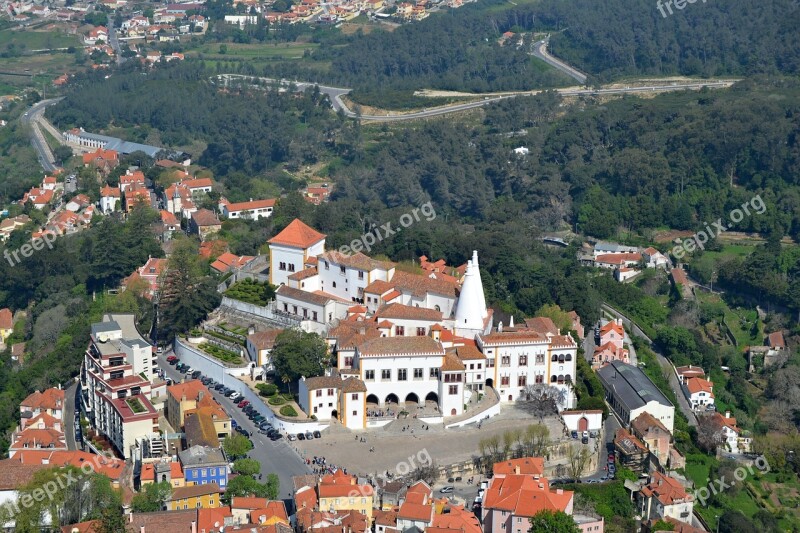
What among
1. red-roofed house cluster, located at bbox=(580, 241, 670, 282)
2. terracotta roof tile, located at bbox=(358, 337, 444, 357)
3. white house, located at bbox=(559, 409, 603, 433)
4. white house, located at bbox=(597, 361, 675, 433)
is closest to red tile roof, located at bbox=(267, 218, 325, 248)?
terracotta roof tile, located at bbox=(358, 337, 444, 357)

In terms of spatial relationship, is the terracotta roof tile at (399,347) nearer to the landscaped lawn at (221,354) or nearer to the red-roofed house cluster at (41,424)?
the landscaped lawn at (221,354)

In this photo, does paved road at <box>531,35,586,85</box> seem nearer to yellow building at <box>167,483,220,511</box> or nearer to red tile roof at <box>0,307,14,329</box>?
red tile roof at <box>0,307,14,329</box>

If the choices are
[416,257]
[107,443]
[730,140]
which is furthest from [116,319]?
[730,140]

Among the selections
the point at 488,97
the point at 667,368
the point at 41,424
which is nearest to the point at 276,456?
the point at 41,424

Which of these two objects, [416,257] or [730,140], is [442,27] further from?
[416,257]

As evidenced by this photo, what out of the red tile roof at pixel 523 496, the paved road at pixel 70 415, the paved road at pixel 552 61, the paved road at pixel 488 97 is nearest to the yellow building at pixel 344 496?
the red tile roof at pixel 523 496

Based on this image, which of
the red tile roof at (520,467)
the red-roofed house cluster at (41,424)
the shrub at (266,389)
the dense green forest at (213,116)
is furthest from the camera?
the dense green forest at (213,116)
